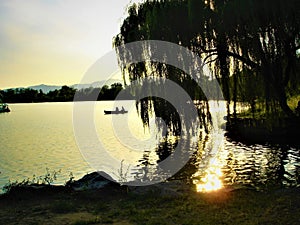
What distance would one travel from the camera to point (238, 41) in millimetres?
11000

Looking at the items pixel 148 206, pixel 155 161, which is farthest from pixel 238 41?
pixel 155 161

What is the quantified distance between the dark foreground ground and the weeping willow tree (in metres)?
4.03

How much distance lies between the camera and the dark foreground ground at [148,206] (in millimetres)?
6371

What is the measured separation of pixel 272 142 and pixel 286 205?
13845mm

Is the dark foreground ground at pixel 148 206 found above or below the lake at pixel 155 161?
above

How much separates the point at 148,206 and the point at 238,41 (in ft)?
19.7

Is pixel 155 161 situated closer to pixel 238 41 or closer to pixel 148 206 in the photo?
pixel 238 41

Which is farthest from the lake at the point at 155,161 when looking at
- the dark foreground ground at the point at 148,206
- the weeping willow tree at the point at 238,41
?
the weeping willow tree at the point at 238,41

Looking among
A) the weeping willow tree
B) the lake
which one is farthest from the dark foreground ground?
the weeping willow tree

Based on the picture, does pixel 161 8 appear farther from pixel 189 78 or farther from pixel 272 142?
pixel 272 142

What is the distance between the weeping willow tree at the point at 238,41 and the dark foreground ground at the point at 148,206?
4.03 meters

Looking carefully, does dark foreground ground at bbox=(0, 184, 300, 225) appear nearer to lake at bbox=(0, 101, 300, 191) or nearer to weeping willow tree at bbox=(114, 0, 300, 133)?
lake at bbox=(0, 101, 300, 191)

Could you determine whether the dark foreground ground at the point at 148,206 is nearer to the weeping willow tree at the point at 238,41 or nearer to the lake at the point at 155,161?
the lake at the point at 155,161

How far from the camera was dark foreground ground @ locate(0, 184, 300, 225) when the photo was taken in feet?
20.9
